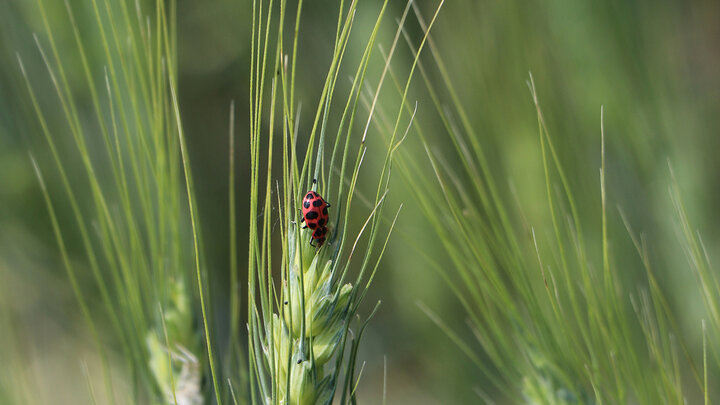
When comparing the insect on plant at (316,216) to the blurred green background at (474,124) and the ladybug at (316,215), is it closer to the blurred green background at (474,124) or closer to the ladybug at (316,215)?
the ladybug at (316,215)

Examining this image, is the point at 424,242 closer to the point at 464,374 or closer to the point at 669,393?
the point at 464,374

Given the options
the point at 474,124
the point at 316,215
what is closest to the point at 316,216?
the point at 316,215

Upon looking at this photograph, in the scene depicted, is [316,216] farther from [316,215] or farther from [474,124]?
[474,124]

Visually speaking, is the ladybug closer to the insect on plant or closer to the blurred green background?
the insect on plant

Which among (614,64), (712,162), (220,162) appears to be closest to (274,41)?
Answer: (220,162)

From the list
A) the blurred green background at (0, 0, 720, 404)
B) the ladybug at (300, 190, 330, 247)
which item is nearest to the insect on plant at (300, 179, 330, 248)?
the ladybug at (300, 190, 330, 247)

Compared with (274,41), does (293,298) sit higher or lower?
lower
